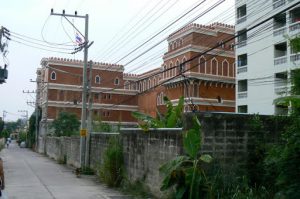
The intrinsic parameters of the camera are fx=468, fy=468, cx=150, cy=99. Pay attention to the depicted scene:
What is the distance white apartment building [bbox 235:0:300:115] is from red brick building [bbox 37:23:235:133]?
3.24 metres

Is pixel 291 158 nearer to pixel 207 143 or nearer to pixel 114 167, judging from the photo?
pixel 207 143

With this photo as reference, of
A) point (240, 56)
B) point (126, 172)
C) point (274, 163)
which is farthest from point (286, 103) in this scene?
point (240, 56)

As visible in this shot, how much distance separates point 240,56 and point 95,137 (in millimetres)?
29470

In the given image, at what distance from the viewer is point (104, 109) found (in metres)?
79.7

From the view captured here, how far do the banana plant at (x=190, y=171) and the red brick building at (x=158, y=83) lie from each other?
34.4m

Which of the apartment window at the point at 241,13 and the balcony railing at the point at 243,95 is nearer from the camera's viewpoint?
the balcony railing at the point at 243,95

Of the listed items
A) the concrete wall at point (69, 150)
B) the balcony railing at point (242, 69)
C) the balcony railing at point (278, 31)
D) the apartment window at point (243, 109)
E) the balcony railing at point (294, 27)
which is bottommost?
the concrete wall at point (69, 150)

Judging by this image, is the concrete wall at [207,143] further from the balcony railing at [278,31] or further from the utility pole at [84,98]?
the balcony railing at [278,31]

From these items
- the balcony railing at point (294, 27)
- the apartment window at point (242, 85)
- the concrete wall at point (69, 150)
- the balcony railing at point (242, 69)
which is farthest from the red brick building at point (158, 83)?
the concrete wall at point (69, 150)

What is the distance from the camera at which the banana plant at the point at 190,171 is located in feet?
35.9

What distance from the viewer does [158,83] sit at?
67.4 m

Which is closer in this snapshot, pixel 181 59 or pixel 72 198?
pixel 72 198

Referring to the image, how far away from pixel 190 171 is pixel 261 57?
3717 centimetres

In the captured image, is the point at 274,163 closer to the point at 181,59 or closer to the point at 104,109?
the point at 181,59
